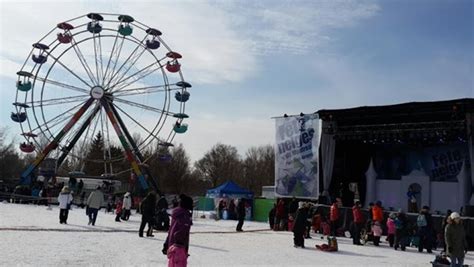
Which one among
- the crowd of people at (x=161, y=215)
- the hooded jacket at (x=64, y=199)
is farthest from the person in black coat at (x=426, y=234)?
the hooded jacket at (x=64, y=199)

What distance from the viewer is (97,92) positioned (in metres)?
35.0

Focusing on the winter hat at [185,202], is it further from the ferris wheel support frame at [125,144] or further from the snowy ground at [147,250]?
the ferris wheel support frame at [125,144]

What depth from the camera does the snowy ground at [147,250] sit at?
1047 cm

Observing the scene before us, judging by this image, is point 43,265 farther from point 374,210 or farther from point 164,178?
point 164,178

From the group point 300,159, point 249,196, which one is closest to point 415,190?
point 300,159

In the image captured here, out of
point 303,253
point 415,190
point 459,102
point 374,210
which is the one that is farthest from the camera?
point 415,190

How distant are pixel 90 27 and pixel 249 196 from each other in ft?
44.8

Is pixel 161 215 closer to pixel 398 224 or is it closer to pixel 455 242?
pixel 398 224

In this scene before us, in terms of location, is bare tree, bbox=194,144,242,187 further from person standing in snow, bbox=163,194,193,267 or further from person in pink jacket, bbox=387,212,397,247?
person standing in snow, bbox=163,194,193,267

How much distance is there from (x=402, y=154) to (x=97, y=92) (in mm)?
19370

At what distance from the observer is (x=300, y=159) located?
23.1 m

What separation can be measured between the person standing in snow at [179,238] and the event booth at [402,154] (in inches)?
558

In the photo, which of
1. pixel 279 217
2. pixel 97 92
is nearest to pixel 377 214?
pixel 279 217

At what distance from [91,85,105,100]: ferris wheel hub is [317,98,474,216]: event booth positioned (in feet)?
56.1
